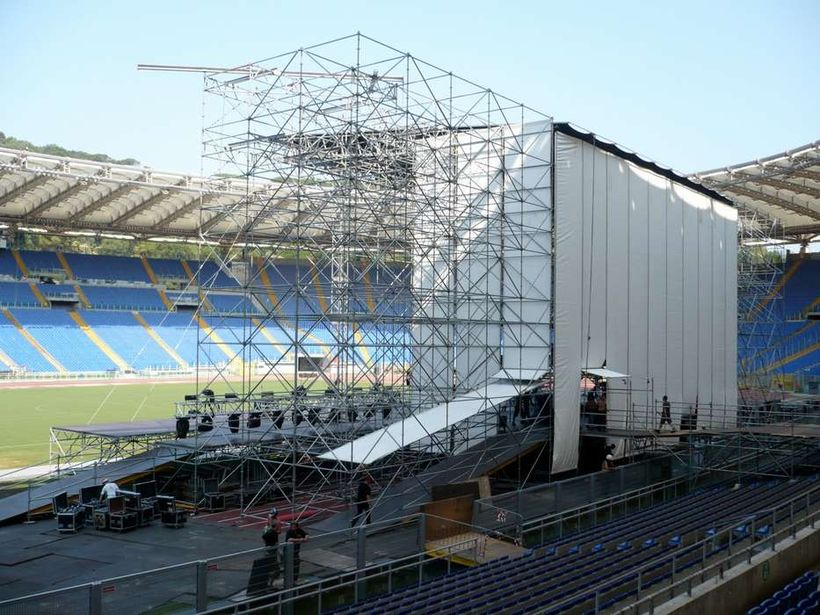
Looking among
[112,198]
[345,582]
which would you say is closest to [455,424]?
[345,582]

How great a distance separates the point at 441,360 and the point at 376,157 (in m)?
6.97

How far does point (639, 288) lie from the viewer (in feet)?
88.2

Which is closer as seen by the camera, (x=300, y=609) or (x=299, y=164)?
(x=300, y=609)

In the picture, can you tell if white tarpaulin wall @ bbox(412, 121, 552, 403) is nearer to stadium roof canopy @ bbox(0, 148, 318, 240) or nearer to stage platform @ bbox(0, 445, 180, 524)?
stage platform @ bbox(0, 445, 180, 524)

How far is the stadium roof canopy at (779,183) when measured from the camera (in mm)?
37312

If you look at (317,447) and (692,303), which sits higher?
(692,303)

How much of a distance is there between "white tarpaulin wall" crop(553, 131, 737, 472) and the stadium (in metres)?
0.11

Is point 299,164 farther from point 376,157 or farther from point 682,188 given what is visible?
point 682,188

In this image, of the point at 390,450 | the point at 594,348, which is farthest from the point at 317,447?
the point at 594,348

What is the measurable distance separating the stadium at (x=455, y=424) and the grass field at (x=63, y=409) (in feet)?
0.88

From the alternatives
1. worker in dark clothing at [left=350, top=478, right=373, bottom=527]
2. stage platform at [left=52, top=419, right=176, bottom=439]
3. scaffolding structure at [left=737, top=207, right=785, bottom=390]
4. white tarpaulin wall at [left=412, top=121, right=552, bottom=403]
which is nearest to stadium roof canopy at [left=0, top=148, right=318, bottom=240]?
white tarpaulin wall at [left=412, top=121, right=552, bottom=403]

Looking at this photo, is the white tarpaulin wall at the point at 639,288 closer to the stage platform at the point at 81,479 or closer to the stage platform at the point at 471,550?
the stage platform at the point at 471,550

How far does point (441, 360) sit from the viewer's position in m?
26.2

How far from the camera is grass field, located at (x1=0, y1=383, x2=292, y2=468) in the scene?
29658 mm
